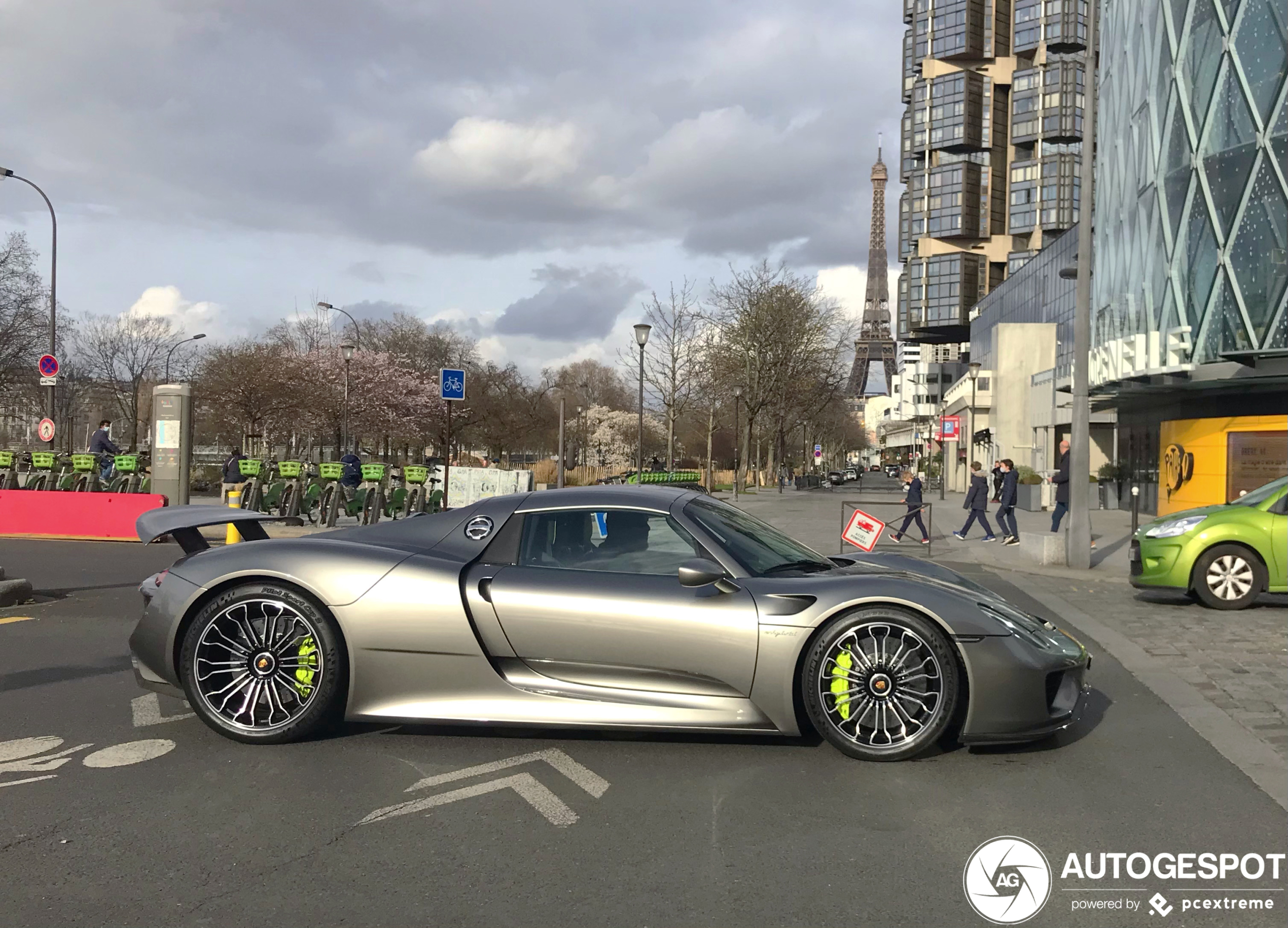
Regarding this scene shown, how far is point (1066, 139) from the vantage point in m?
88.9

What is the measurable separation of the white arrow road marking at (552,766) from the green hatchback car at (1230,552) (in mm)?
7845

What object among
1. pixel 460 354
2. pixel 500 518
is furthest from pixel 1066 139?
pixel 500 518

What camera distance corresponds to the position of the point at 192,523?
5.31 metres

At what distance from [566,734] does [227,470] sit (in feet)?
57.7

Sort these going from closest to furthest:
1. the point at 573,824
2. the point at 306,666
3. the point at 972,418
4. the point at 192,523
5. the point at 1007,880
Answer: the point at 1007,880
the point at 573,824
the point at 306,666
the point at 192,523
the point at 972,418

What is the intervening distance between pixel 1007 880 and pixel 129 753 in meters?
3.89

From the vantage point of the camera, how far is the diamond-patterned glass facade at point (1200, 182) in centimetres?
2073

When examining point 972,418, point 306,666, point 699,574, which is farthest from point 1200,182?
point 972,418

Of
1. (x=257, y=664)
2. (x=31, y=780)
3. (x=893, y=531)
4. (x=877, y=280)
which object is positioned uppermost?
(x=877, y=280)

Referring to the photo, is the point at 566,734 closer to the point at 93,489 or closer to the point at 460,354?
the point at 93,489

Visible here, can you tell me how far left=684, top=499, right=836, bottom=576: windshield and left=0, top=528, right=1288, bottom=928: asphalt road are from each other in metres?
0.88

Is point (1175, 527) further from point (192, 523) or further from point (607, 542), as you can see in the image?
point (192, 523)

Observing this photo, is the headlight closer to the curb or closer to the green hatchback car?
the green hatchback car

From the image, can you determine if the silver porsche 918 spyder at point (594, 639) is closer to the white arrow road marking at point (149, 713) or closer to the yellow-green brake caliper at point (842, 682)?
the yellow-green brake caliper at point (842, 682)
